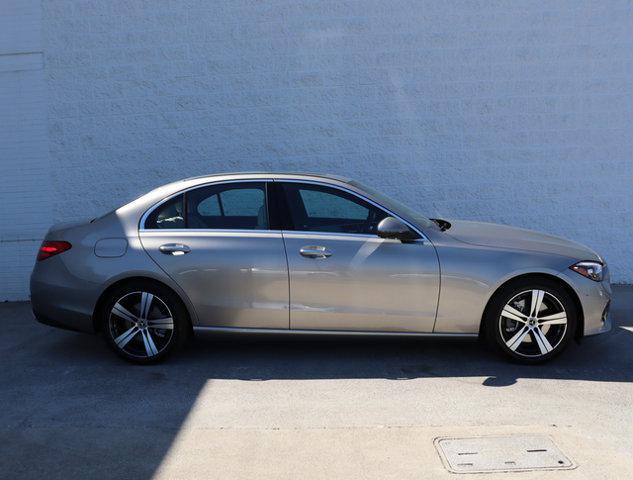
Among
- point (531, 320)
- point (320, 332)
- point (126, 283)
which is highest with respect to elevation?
point (126, 283)

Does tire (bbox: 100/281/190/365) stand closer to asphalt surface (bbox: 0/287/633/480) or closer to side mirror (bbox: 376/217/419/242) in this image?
asphalt surface (bbox: 0/287/633/480)

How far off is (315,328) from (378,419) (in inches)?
48.7

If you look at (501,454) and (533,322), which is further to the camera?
(533,322)

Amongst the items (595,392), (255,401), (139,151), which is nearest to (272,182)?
(255,401)

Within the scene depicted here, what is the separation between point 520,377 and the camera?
17.7 ft

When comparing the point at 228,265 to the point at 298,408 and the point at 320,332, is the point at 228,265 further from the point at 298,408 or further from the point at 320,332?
the point at 298,408

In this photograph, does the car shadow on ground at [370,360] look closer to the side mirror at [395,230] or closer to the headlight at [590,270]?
the headlight at [590,270]

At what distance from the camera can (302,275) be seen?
5.59m

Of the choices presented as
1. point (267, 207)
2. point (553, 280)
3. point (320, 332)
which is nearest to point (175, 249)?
point (267, 207)

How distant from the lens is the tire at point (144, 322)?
5.71 meters

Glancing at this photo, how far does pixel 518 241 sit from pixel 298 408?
2284mm

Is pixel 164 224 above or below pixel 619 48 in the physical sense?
below

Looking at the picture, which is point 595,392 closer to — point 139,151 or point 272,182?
point 272,182

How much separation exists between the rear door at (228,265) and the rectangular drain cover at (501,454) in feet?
6.37
